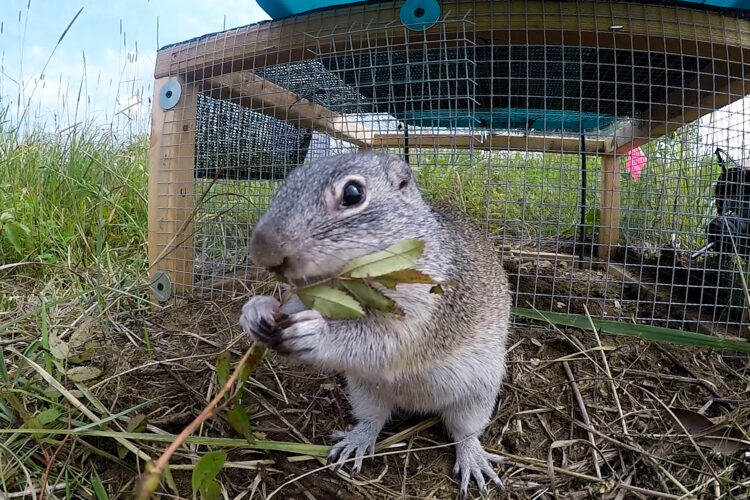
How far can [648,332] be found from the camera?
2480mm

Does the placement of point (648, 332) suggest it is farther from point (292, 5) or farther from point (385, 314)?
point (292, 5)

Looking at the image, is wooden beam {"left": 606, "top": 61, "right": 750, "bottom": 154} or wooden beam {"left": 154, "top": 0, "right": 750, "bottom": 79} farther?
wooden beam {"left": 606, "top": 61, "right": 750, "bottom": 154}

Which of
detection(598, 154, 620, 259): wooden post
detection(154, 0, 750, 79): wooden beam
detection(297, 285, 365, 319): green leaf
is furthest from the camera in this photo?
detection(598, 154, 620, 259): wooden post

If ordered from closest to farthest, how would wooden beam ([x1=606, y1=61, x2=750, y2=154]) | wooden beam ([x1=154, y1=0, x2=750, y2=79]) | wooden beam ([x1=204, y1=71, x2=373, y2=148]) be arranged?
wooden beam ([x1=154, y1=0, x2=750, y2=79]), wooden beam ([x1=606, y1=61, x2=750, y2=154]), wooden beam ([x1=204, y1=71, x2=373, y2=148])

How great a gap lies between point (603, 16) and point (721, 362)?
6.30ft

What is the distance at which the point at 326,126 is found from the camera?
11.5 feet

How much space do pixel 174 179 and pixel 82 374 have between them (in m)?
1.67

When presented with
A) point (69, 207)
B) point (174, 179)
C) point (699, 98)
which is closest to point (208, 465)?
point (174, 179)

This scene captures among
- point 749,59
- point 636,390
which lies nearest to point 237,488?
point 636,390

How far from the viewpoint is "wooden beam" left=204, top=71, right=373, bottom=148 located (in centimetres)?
339

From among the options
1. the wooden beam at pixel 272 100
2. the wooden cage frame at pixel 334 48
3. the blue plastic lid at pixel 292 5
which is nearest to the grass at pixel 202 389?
the wooden cage frame at pixel 334 48

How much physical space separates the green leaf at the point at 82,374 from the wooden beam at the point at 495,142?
2.08 meters

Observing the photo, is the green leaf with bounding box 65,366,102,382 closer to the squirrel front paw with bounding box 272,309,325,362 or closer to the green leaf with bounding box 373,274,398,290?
the squirrel front paw with bounding box 272,309,325,362

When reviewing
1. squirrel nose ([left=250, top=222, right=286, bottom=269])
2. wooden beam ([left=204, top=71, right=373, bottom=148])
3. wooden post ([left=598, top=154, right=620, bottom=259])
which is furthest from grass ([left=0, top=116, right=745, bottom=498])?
squirrel nose ([left=250, top=222, right=286, bottom=269])
